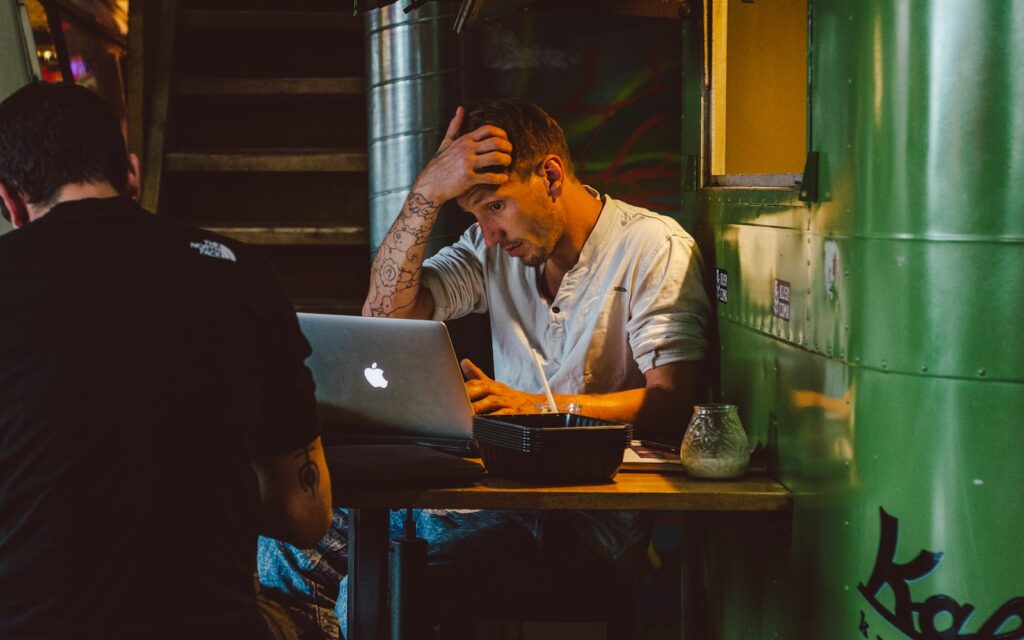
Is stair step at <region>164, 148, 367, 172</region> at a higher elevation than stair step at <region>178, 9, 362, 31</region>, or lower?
lower

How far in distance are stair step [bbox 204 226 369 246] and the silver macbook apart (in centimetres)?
232

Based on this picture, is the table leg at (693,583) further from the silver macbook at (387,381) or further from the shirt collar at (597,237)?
the silver macbook at (387,381)

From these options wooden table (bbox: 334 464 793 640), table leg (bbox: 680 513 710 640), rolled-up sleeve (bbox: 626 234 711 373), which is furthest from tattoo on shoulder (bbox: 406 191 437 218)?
wooden table (bbox: 334 464 793 640)

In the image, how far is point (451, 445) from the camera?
221cm

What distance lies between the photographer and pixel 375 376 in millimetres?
2207

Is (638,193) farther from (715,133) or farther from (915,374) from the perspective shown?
(915,374)

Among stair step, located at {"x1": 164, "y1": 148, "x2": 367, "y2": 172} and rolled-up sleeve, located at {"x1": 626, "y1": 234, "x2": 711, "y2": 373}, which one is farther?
stair step, located at {"x1": 164, "y1": 148, "x2": 367, "y2": 172}

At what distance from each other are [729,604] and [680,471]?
0.66 metres

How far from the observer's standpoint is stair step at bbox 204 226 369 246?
4520 millimetres

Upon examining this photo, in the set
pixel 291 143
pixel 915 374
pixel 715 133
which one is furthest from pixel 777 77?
pixel 291 143

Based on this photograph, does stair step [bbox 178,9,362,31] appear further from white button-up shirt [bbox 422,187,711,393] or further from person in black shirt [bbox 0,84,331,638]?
person in black shirt [bbox 0,84,331,638]

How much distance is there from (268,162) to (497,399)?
7.83 ft

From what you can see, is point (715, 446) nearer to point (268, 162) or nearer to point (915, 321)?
point (915, 321)

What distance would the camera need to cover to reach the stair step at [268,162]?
460 centimetres
